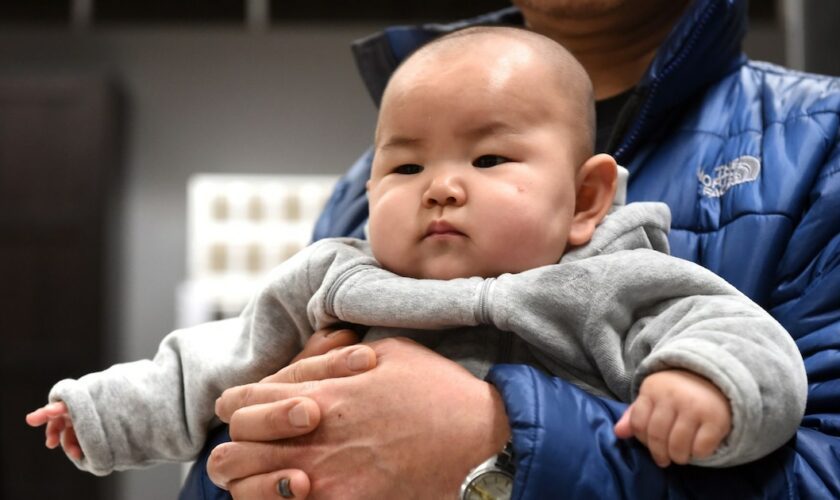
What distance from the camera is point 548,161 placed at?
3.51 feet

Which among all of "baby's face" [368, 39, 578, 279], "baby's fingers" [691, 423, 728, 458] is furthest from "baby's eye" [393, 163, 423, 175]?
"baby's fingers" [691, 423, 728, 458]

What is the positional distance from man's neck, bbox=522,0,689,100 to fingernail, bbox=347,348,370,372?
0.72 metres

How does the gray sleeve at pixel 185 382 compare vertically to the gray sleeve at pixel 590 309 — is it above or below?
below

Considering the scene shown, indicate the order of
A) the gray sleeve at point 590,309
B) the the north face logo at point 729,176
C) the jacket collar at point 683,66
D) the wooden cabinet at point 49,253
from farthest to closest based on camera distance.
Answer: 1. the wooden cabinet at point 49,253
2. the jacket collar at point 683,66
3. the the north face logo at point 729,176
4. the gray sleeve at point 590,309

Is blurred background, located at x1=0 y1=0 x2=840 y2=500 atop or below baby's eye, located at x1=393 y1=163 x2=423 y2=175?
below

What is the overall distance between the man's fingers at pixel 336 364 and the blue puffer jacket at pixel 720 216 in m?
0.13

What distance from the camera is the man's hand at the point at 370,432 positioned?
94 centimetres

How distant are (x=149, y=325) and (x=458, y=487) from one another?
430 centimetres

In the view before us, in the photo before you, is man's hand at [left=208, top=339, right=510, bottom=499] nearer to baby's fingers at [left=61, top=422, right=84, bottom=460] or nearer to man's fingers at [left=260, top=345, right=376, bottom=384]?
man's fingers at [left=260, top=345, right=376, bottom=384]

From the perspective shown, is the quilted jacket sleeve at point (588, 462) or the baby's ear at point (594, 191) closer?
the quilted jacket sleeve at point (588, 462)

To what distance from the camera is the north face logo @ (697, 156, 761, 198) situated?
1209 mm

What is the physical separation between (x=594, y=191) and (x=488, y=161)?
14 centimetres

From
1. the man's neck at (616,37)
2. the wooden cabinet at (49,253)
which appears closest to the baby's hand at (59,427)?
the man's neck at (616,37)

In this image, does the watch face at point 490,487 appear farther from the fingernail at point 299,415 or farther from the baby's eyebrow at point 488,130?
the baby's eyebrow at point 488,130
